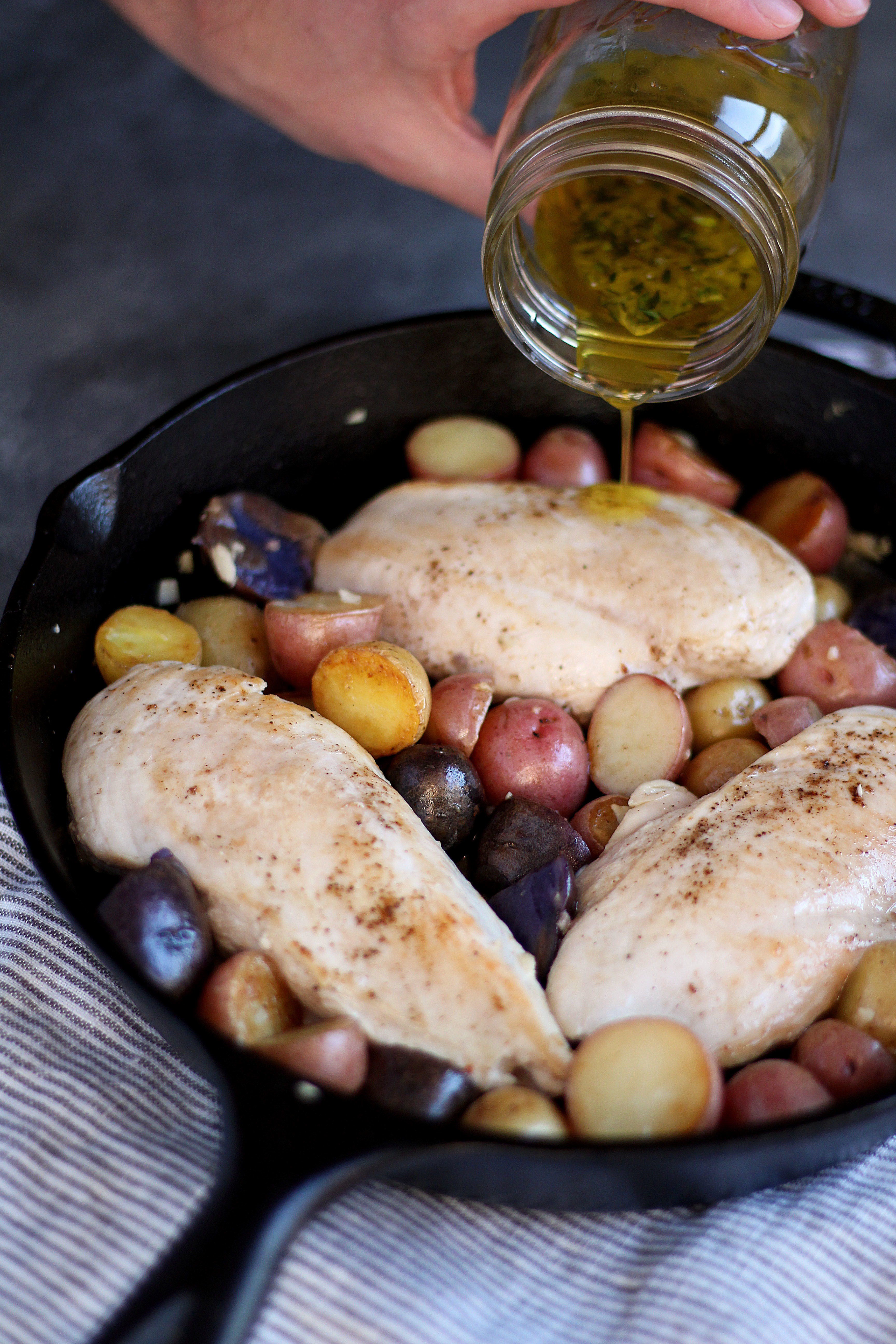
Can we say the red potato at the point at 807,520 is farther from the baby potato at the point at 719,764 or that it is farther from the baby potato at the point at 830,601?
the baby potato at the point at 719,764

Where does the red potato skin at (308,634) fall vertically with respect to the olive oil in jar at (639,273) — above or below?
below

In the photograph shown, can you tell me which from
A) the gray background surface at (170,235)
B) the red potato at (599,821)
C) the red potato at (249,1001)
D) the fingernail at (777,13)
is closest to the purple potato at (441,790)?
the red potato at (599,821)

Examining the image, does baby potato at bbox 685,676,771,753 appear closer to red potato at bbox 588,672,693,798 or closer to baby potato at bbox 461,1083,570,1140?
red potato at bbox 588,672,693,798

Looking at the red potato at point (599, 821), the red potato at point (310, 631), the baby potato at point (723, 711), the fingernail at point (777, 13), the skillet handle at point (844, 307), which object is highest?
the fingernail at point (777, 13)

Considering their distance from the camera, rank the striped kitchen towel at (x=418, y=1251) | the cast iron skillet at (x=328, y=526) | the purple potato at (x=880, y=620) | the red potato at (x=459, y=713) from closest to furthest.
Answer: the cast iron skillet at (x=328, y=526), the striped kitchen towel at (x=418, y=1251), the red potato at (x=459, y=713), the purple potato at (x=880, y=620)

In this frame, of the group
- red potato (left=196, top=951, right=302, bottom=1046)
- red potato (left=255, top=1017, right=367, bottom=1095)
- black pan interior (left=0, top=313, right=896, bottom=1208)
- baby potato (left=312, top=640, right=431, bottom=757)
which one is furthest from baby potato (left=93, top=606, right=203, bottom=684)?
red potato (left=255, top=1017, right=367, bottom=1095)

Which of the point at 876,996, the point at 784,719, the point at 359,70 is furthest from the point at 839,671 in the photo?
the point at 359,70
